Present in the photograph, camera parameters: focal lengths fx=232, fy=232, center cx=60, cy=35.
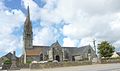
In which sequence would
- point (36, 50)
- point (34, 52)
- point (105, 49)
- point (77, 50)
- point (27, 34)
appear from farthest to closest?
point (77, 50)
point (27, 34)
point (36, 50)
point (34, 52)
point (105, 49)

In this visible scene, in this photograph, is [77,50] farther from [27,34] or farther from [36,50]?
[27,34]

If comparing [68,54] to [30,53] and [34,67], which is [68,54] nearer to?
[30,53]

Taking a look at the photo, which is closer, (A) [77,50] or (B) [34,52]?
(B) [34,52]

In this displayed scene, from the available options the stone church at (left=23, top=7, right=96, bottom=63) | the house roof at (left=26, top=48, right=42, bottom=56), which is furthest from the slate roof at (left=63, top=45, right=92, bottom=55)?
the house roof at (left=26, top=48, right=42, bottom=56)

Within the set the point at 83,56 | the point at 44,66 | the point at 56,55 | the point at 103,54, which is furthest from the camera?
the point at 83,56

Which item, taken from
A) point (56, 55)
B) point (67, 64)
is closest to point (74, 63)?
point (67, 64)

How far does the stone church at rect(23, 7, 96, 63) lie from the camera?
310 ft

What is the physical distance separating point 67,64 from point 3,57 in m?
61.6

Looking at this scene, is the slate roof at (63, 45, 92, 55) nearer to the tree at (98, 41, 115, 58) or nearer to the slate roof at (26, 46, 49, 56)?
the slate roof at (26, 46, 49, 56)

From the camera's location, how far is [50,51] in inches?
3686

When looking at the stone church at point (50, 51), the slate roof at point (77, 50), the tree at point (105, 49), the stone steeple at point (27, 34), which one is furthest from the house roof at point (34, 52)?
the tree at point (105, 49)

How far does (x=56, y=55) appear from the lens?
3718 inches

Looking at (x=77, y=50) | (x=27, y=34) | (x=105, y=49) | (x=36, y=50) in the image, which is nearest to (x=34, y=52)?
(x=36, y=50)

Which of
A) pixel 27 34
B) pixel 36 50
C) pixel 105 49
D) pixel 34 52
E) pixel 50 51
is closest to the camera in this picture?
pixel 105 49
